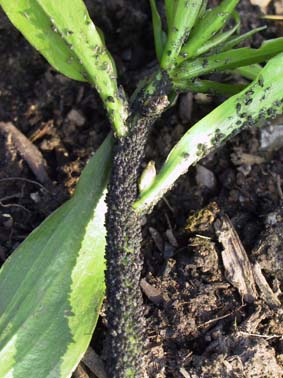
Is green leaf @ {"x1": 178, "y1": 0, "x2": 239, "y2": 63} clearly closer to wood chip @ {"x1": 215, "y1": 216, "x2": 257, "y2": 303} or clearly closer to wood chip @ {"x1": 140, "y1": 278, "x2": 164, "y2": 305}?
wood chip @ {"x1": 215, "y1": 216, "x2": 257, "y2": 303}

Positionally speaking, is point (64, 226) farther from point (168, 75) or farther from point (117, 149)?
point (168, 75)

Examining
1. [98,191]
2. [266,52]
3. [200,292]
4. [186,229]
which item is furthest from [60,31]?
[200,292]

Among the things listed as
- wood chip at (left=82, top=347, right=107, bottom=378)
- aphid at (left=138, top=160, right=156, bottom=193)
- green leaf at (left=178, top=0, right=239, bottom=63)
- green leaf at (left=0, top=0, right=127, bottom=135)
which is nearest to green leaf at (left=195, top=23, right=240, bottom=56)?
green leaf at (left=178, top=0, right=239, bottom=63)

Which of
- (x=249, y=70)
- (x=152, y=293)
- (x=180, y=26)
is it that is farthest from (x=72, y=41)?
(x=152, y=293)

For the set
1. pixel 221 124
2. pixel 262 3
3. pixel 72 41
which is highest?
pixel 72 41

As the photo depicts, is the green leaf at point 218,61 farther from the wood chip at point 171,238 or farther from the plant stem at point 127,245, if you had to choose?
the wood chip at point 171,238

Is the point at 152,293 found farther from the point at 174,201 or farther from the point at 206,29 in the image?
the point at 206,29

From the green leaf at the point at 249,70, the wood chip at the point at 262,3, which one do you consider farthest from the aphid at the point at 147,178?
the wood chip at the point at 262,3
